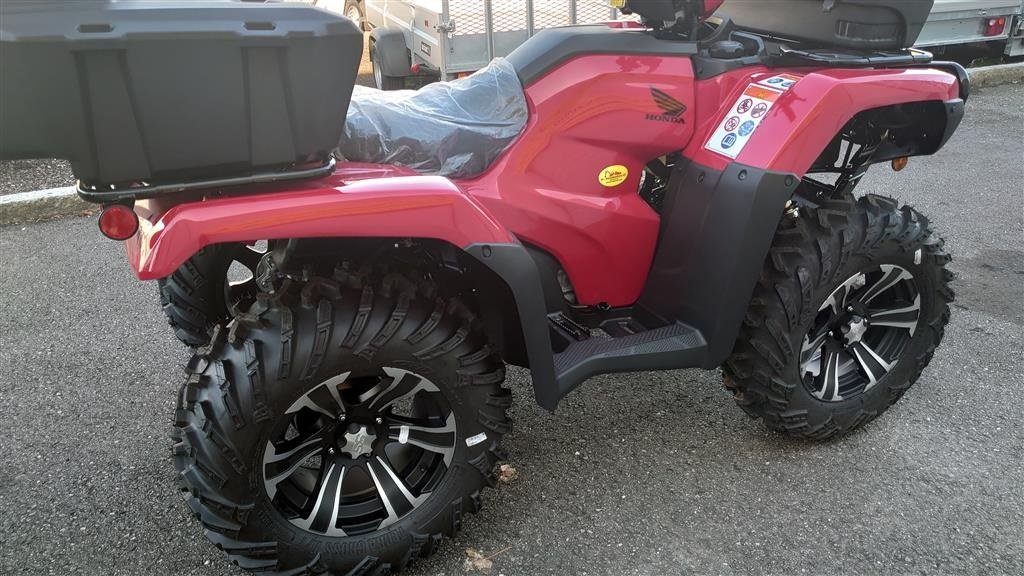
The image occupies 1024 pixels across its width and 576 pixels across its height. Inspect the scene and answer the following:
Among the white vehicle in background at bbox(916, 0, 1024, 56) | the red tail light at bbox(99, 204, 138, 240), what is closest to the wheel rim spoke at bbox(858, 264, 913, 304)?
the red tail light at bbox(99, 204, 138, 240)

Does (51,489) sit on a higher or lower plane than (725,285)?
lower

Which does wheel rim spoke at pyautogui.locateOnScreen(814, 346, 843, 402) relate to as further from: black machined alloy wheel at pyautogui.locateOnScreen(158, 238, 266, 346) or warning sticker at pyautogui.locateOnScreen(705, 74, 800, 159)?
black machined alloy wheel at pyautogui.locateOnScreen(158, 238, 266, 346)

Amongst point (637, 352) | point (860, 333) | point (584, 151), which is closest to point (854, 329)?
point (860, 333)

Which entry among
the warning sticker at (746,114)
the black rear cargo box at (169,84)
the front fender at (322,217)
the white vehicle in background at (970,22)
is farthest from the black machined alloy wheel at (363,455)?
the white vehicle in background at (970,22)

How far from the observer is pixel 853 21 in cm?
267

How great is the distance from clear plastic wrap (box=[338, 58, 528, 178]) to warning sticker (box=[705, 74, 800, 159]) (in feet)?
2.13

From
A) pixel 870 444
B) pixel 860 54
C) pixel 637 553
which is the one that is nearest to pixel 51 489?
pixel 637 553

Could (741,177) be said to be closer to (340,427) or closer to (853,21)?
(853,21)

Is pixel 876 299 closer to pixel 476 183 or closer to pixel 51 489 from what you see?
pixel 476 183

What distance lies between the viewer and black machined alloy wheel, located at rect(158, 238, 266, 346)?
9.58 ft

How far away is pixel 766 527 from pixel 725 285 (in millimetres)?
805

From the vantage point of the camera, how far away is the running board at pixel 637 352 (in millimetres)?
2609

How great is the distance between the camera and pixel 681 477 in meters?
2.86

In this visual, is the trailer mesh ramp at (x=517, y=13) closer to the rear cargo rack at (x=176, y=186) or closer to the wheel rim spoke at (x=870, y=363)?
the wheel rim spoke at (x=870, y=363)
